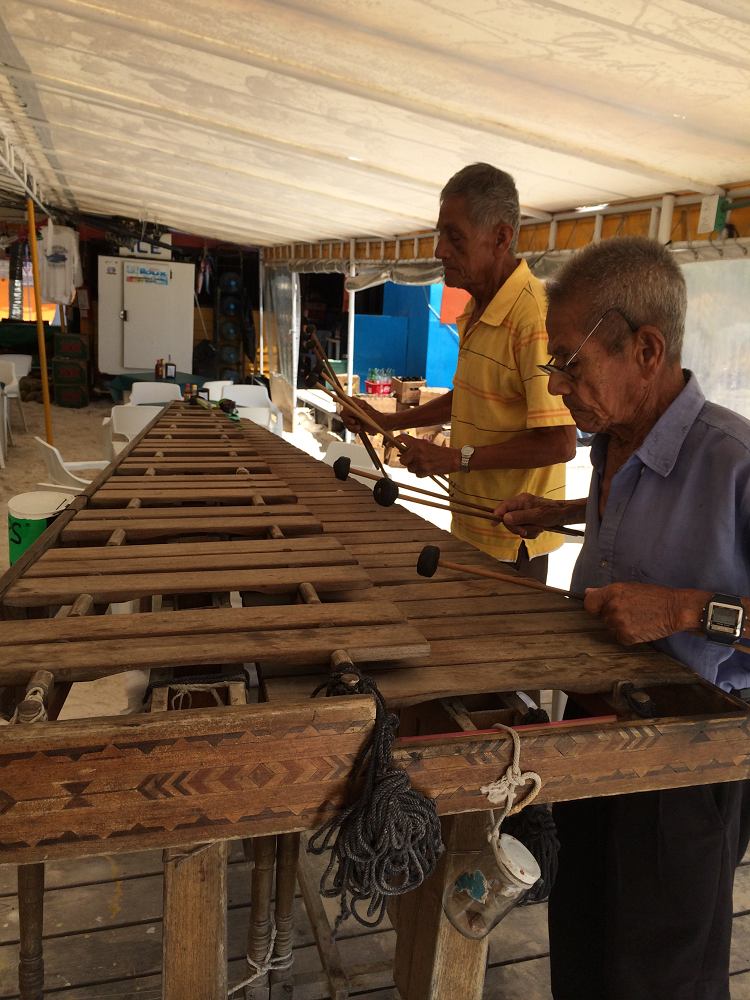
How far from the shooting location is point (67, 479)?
4457mm

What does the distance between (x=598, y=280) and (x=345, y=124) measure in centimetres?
303

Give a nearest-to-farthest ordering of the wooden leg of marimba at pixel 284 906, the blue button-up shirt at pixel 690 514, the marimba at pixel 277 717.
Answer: the marimba at pixel 277 717
the blue button-up shirt at pixel 690 514
the wooden leg of marimba at pixel 284 906

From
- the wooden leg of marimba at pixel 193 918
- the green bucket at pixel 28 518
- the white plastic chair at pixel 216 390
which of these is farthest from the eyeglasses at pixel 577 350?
the white plastic chair at pixel 216 390

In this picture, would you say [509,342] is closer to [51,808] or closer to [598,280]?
[598,280]

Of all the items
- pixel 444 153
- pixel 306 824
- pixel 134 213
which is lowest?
pixel 306 824

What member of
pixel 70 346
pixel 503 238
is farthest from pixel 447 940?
pixel 70 346

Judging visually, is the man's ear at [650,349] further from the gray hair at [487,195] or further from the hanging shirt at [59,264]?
the hanging shirt at [59,264]

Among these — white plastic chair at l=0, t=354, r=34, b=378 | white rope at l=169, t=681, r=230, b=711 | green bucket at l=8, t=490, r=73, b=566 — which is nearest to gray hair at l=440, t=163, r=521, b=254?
white rope at l=169, t=681, r=230, b=711

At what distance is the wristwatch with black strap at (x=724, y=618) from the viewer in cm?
124

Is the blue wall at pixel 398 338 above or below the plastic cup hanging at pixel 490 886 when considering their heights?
above

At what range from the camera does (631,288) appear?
4.56 feet

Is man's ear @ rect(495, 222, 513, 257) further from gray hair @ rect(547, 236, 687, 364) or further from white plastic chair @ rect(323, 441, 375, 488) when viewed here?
white plastic chair @ rect(323, 441, 375, 488)

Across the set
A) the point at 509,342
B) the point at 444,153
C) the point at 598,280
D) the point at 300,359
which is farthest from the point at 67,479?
the point at 300,359

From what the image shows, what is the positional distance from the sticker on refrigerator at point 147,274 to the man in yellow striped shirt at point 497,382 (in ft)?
36.7
